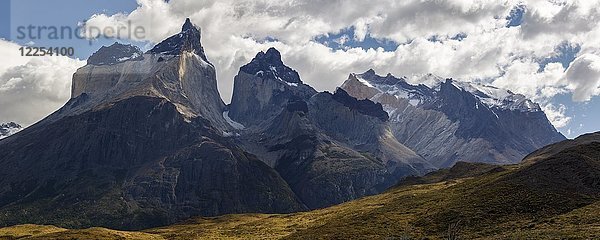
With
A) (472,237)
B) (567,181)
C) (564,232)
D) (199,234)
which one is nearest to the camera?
(564,232)

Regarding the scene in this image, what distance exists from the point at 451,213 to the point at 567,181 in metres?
29.5

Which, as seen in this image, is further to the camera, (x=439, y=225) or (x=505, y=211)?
(x=439, y=225)

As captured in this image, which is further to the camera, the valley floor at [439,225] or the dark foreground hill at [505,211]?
the dark foreground hill at [505,211]

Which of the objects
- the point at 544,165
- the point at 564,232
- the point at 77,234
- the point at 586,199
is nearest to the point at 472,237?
the point at 564,232

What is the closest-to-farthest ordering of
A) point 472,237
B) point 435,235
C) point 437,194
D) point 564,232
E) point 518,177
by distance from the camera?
point 564,232
point 472,237
point 435,235
point 518,177
point 437,194

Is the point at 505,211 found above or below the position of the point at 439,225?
above

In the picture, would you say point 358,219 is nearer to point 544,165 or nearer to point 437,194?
point 437,194

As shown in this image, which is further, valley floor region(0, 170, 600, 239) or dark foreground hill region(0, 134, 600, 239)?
dark foreground hill region(0, 134, 600, 239)

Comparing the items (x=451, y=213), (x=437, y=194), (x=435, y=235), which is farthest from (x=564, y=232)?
(x=437, y=194)

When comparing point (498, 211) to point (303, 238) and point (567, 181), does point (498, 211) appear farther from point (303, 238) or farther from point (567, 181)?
point (303, 238)

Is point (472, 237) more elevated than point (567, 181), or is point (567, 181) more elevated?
point (567, 181)

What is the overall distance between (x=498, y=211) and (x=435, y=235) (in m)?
15.2

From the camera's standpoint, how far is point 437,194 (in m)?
142

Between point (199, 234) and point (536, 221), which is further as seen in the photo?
point (199, 234)
